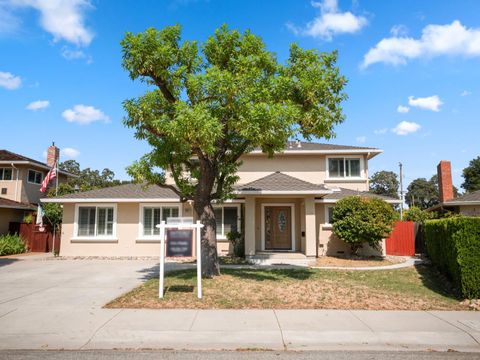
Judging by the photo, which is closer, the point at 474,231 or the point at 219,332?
the point at 219,332

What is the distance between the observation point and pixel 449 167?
82.5ft

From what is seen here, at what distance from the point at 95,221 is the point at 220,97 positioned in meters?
12.3

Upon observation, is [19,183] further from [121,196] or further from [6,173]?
[121,196]

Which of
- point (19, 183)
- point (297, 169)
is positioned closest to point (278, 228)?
point (297, 169)

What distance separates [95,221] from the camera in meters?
19.5

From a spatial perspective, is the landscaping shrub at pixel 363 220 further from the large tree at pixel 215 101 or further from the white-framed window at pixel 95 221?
the white-framed window at pixel 95 221

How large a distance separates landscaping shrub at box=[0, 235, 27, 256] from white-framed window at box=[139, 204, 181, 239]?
800 cm

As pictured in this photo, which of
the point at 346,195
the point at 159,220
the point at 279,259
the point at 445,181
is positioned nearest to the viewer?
the point at 279,259

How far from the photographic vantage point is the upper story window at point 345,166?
2180cm

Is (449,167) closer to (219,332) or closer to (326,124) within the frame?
(326,124)

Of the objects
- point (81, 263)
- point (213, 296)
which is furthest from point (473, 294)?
point (81, 263)

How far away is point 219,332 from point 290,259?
1057 cm

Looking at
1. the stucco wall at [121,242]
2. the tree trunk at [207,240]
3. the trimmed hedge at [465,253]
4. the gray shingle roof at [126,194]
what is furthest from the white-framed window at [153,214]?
the trimmed hedge at [465,253]

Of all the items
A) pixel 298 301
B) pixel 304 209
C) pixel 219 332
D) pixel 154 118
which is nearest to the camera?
pixel 219 332
